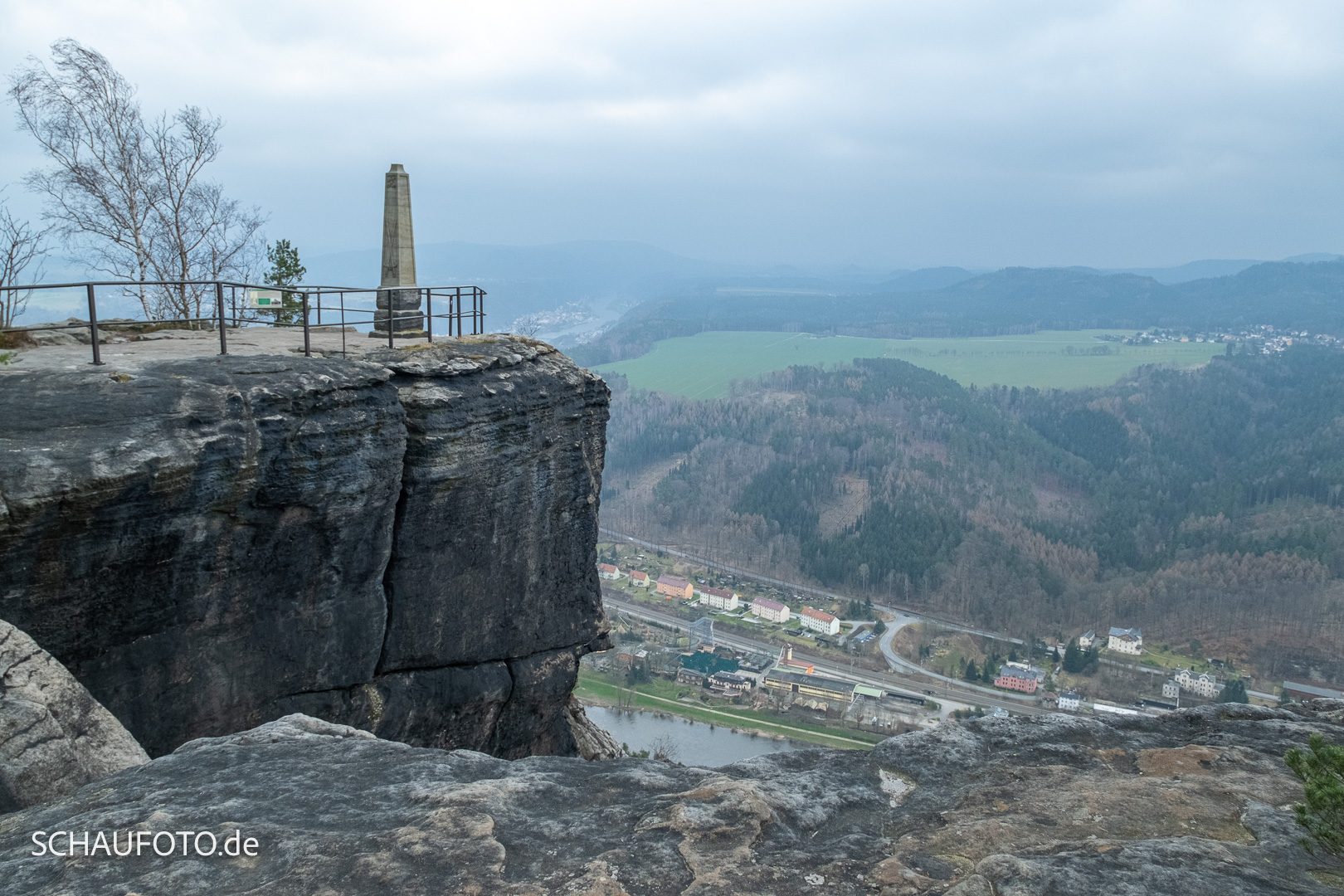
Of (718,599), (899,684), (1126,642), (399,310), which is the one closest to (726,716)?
(899,684)

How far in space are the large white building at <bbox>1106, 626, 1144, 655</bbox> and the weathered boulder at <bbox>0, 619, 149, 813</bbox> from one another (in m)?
77.5

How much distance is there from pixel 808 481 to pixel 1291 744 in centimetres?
12155

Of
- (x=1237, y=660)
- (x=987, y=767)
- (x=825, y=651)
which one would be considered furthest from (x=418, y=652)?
(x=1237, y=660)

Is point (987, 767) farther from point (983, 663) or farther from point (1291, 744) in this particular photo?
point (983, 663)

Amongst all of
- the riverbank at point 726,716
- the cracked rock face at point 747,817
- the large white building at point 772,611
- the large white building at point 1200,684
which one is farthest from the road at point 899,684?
the cracked rock face at point 747,817

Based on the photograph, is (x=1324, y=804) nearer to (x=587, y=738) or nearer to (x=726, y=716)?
(x=587, y=738)

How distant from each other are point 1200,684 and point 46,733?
71.9 meters

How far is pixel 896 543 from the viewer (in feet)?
337

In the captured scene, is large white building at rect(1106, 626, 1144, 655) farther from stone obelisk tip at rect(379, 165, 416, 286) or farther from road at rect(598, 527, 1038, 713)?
stone obelisk tip at rect(379, 165, 416, 286)

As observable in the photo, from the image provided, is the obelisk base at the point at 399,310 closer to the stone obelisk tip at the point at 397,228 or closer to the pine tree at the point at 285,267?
the stone obelisk tip at the point at 397,228

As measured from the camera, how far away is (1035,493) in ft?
→ 424

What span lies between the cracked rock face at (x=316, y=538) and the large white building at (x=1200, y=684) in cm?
6113

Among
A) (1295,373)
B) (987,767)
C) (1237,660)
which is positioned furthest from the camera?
(1295,373)

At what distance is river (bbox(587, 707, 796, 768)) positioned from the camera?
48844 millimetres
